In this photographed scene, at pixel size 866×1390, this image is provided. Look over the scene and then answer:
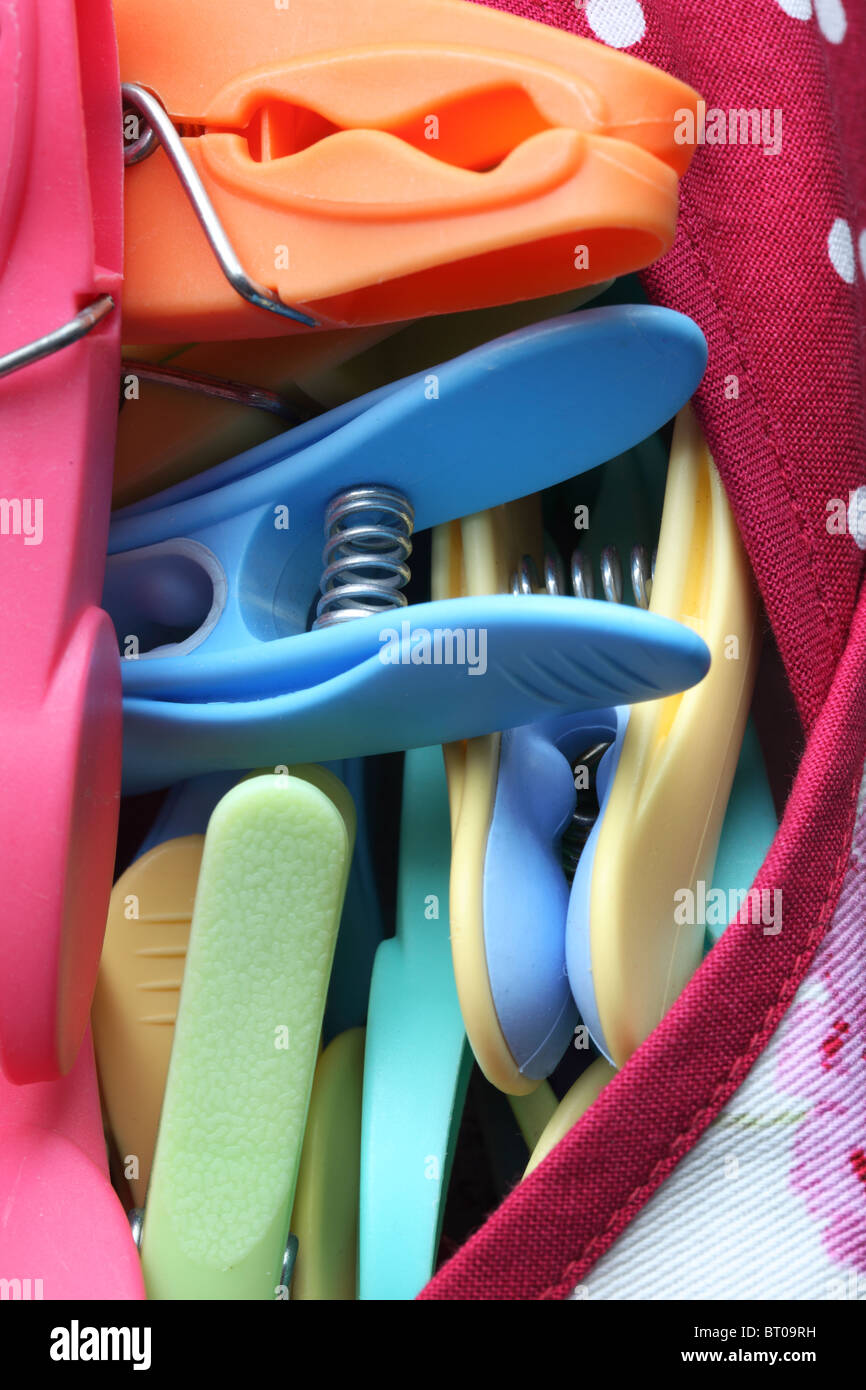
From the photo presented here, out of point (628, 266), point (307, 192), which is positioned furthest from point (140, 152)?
point (628, 266)

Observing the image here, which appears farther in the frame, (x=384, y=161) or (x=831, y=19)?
(x=831, y=19)

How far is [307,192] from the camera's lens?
0.38 metres

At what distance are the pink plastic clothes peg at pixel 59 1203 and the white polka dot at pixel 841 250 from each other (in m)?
0.38

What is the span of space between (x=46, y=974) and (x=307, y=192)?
25 cm

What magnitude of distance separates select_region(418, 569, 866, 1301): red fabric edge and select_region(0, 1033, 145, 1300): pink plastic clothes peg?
0.10 metres

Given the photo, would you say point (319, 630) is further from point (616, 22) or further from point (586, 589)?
point (616, 22)

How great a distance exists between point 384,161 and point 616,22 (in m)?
0.13

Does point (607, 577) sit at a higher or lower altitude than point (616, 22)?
lower

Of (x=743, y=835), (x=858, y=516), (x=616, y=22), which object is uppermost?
(x=616, y=22)

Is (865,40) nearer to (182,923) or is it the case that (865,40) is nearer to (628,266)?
(628,266)

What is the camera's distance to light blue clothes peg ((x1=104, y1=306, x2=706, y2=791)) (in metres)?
0.37

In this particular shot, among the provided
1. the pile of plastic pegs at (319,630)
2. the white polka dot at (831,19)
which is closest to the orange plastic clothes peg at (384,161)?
the pile of plastic pegs at (319,630)

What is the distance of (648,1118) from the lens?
0.37 metres

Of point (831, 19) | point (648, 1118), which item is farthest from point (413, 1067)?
point (831, 19)
